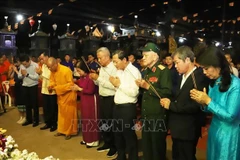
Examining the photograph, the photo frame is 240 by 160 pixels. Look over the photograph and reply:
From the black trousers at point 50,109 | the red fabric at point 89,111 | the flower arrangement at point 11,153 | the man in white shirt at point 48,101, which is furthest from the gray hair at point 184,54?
the black trousers at point 50,109

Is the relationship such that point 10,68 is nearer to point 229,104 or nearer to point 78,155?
point 78,155

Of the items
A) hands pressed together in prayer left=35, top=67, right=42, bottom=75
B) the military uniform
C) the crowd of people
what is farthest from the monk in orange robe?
the military uniform

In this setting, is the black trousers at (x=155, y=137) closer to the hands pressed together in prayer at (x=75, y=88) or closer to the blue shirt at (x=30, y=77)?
the hands pressed together in prayer at (x=75, y=88)

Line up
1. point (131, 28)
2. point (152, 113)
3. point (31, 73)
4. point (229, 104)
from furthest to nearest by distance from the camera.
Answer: point (131, 28) → point (31, 73) → point (152, 113) → point (229, 104)

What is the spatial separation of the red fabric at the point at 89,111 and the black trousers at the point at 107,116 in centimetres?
17

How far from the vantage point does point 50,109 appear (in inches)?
212

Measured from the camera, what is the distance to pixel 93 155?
13.1 ft

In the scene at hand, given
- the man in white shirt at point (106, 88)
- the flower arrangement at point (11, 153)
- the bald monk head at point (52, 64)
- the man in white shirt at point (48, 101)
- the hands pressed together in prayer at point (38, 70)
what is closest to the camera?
the flower arrangement at point (11, 153)

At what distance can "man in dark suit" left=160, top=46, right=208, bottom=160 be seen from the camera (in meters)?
2.50

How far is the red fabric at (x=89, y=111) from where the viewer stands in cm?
427

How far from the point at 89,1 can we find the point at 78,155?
1344 cm

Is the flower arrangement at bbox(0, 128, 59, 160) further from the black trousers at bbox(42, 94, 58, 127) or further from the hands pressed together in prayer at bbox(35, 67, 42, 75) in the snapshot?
the hands pressed together in prayer at bbox(35, 67, 42, 75)

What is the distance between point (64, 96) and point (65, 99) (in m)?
0.06

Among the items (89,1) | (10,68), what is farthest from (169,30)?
(10,68)
